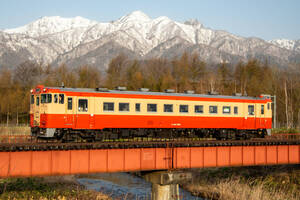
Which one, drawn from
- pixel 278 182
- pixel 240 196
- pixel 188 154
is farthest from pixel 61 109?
pixel 278 182

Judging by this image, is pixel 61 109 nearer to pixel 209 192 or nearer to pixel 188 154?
pixel 188 154

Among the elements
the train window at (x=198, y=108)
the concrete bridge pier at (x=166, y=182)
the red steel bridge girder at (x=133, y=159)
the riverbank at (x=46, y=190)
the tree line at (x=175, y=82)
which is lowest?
the riverbank at (x=46, y=190)

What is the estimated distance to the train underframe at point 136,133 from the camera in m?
25.6

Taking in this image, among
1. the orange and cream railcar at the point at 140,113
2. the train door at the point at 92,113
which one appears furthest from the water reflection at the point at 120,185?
the train door at the point at 92,113

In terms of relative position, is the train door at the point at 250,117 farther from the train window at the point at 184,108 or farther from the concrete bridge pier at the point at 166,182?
the concrete bridge pier at the point at 166,182

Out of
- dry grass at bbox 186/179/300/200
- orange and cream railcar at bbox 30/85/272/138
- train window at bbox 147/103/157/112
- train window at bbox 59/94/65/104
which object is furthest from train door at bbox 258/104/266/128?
train window at bbox 59/94/65/104

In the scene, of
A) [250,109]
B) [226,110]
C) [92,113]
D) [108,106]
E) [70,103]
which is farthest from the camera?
[250,109]

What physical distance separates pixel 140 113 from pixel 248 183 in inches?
609

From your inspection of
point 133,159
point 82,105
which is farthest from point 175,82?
point 133,159

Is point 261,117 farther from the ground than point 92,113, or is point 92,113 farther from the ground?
point 92,113

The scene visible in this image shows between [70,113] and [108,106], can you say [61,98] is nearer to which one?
[70,113]

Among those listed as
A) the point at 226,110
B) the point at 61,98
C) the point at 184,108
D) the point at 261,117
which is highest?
the point at 61,98

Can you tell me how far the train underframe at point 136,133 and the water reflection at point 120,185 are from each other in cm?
604

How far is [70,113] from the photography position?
2538 centimetres
